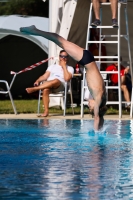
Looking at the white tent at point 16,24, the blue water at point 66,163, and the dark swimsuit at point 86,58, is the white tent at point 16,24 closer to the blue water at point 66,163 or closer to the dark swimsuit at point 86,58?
the blue water at point 66,163

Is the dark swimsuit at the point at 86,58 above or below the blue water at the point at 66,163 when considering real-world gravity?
above

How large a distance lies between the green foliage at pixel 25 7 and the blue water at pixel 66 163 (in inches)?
785

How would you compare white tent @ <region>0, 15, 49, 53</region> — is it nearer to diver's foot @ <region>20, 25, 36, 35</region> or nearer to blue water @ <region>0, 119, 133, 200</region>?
diver's foot @ <region>20, 25, 36, 35</region>

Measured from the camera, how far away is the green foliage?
30031 mm

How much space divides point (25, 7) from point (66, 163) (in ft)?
81.0

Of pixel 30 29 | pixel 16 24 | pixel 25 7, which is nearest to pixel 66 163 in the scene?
pixel 30 29

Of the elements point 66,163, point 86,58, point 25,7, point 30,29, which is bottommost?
point 66,163

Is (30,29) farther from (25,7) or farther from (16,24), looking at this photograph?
(25,7)

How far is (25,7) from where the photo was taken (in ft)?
101

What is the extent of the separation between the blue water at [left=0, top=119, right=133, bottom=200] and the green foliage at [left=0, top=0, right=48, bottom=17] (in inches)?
785

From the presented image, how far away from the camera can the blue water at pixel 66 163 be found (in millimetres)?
5145

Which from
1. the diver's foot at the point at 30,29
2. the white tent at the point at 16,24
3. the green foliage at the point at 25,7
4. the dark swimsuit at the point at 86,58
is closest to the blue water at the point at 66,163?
the dark swimsuit at the point at 86,58

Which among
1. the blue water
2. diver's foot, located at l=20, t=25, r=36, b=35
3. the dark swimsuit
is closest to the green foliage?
the blue water

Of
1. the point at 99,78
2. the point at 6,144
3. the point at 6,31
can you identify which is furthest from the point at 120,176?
the point at 6,31
